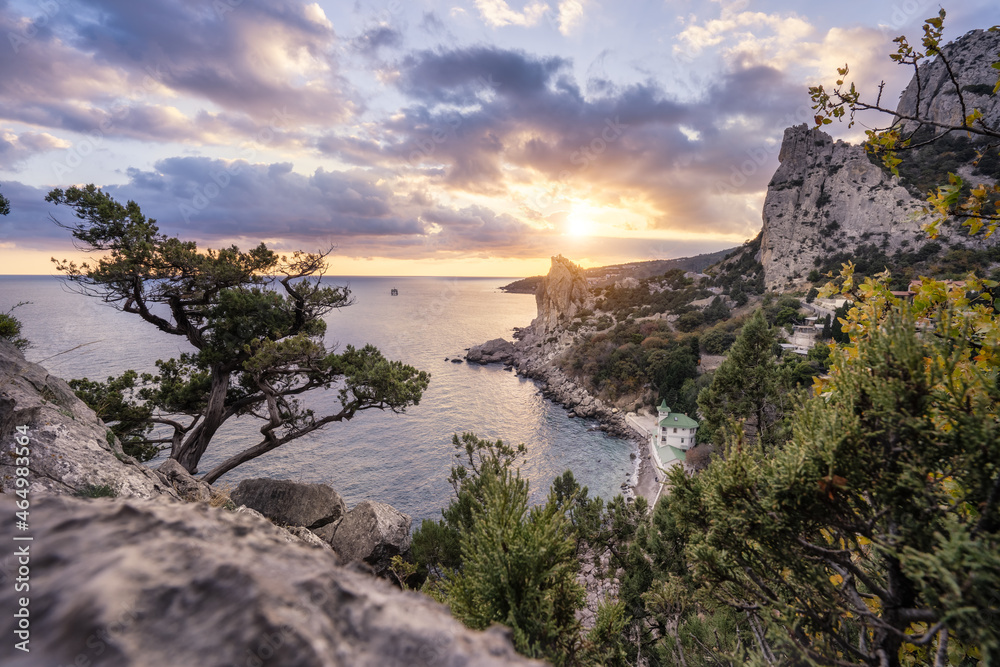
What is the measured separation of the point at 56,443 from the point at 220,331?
7.02 m

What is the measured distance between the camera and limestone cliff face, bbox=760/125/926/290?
70.0 m

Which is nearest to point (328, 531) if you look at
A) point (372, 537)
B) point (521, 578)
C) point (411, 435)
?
point (372, 537)

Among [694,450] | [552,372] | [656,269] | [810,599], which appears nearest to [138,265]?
[810,599]

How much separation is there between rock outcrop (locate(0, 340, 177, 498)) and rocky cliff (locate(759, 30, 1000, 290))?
89.3m

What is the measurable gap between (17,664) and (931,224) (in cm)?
648

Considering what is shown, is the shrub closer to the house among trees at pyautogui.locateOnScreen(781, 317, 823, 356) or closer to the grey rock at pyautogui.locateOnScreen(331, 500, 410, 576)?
the grey rock at pyautogui.locateOnScreen(331, 500, 410, 576)

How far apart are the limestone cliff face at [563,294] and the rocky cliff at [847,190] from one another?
37.4 metres

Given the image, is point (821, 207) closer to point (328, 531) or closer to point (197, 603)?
point (328, 531)

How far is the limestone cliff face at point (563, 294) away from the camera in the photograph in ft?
302

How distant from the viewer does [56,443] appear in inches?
270

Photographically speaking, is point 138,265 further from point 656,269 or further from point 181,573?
point 656,269

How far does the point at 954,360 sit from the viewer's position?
324 cm

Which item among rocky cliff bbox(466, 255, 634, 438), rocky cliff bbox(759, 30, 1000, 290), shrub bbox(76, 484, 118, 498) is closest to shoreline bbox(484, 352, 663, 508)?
rocky cliff bbox(466, 255, 634, 438)

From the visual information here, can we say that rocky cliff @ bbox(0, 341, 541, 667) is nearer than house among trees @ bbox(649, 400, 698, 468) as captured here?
Yes
